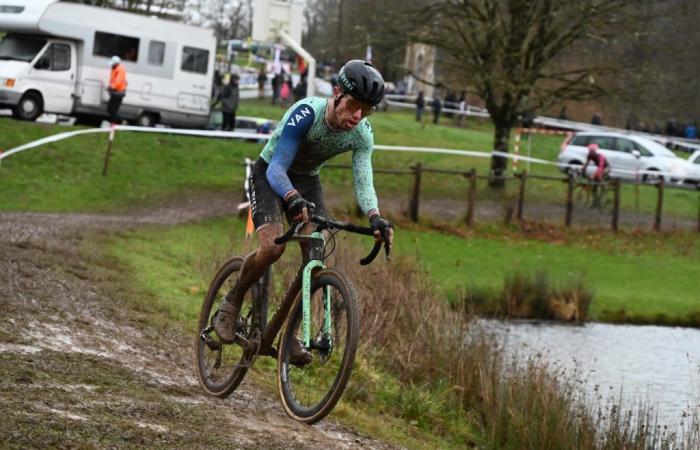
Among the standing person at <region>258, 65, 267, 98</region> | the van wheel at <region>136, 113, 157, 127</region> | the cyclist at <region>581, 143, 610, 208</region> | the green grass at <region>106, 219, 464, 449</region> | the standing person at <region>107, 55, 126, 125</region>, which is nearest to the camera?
the green grass at <region>106, 219, 464, 449</region>

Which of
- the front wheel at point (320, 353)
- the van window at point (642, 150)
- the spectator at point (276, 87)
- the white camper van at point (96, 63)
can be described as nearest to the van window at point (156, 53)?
the white camper van at point (96, 63)

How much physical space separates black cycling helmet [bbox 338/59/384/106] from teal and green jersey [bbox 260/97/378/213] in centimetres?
31

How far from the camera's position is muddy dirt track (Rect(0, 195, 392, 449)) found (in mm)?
6914

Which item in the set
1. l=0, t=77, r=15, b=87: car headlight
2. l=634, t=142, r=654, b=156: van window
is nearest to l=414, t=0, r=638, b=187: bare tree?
l=634, t=142, r=654, b=156: van window

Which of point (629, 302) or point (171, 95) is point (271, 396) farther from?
point (171, 95)

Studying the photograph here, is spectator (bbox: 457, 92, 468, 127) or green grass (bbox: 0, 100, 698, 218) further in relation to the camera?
spectator (bbox: 457, 92, 468, 127)

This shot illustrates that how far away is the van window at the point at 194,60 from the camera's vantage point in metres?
35.5

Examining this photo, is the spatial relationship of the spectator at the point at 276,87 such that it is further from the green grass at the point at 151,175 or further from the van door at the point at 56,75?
the van door at the point at 56,75

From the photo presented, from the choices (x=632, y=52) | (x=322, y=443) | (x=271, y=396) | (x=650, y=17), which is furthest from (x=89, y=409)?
(x=632, y=52)

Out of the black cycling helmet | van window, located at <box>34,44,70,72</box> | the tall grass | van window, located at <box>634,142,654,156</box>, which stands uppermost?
van window, located at <box>34,44,70,72</box>

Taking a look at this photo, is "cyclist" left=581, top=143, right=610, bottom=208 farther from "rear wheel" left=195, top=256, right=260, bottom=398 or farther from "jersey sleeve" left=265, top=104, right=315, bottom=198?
"jersey sleeve" left=265, top=104, right=315, bottom=198

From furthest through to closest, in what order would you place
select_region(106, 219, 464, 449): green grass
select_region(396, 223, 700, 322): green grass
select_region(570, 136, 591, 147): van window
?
select_region(570, 136, 591, 147): van window → select_region(396, 223, 700, 322): green grass → select_region(106, 219, 464, 449): green grass

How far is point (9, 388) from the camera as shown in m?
7.49

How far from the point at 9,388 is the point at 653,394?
788cm
